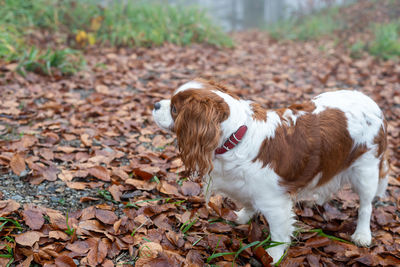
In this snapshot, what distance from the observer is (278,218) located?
2.56 m

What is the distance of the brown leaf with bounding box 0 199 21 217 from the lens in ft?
7.80

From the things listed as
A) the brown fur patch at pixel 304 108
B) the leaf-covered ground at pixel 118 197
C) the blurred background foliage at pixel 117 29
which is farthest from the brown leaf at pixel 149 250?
the blurred background foliage at pixel 117 29

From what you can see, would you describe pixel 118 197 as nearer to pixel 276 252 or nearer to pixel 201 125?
pixel 201 125

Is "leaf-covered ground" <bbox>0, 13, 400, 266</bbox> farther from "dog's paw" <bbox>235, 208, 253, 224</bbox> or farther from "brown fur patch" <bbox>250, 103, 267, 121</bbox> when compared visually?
"brown fur patch" <bbox>250, 103, 267, 121</bbox>

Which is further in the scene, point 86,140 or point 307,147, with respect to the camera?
point 86,140

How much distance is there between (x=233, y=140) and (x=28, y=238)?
1.48 m

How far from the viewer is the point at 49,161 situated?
3.26 meters

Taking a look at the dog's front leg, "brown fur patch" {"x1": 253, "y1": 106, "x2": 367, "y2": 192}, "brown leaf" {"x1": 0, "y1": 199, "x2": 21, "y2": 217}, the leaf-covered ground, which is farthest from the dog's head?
"brown leaf" {"x1": 0, "y1": 199, "x2": 21, "y2": 217}

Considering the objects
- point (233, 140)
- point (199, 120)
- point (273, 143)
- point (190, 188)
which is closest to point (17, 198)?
point (190, 188)

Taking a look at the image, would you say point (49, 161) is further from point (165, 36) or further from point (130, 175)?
point (165, 36)

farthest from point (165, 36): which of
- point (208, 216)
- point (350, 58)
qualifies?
point (208, 216)

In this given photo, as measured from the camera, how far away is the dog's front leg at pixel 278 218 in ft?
8.26

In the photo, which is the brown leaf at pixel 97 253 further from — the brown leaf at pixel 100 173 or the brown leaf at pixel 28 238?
the brown leaf at pixel 100 173

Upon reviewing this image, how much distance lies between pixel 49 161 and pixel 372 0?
12327 mm
